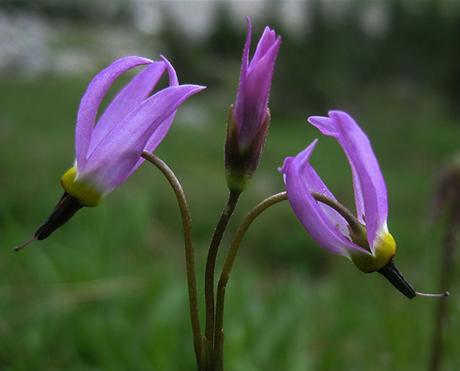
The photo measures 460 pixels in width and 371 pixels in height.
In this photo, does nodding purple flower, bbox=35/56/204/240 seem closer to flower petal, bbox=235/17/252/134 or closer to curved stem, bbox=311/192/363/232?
flower petal, bbox=235/17/252/134

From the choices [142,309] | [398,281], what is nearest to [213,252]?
[398,281]

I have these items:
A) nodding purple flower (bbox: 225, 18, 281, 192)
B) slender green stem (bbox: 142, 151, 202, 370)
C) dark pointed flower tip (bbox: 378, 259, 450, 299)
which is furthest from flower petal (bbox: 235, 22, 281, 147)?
dark pointed flower tip (bbox: 378, 259, 450, 299)

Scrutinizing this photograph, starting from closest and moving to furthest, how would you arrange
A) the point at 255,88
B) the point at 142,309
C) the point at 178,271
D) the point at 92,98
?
1. the point at 255,88
2. the point at 92,98
3. the point at 142,309
4. the point at 178,271

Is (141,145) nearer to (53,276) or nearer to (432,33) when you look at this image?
(53,276)

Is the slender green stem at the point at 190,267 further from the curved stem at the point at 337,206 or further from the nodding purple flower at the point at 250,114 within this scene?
the curved stem at the point at 337,206

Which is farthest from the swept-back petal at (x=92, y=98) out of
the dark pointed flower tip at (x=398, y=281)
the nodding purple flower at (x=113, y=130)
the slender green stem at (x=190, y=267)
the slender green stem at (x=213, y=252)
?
the dark pointed flower tip at (x=398, y=281)

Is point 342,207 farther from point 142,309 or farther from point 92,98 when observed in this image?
point 142,309

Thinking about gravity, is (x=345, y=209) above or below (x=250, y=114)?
below
